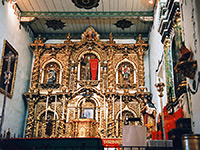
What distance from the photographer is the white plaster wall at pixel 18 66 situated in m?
10.2

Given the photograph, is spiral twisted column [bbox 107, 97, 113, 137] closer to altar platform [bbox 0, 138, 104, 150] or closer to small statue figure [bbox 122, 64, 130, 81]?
small statue figure [bbox 122, 64, 130, 81]

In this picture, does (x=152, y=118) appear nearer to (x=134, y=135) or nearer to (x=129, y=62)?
(x=134, y=135)

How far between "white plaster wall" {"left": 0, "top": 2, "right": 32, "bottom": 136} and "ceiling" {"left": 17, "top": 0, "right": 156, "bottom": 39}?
34.4 inches

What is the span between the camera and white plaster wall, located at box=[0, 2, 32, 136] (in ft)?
33.3

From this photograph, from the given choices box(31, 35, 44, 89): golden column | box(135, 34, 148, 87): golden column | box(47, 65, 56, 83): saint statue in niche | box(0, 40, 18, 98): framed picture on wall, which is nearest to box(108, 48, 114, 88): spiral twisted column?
box(135, 34, 148, 87): golden column

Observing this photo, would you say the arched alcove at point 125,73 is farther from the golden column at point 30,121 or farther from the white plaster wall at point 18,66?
the white plaster wall at point 18,66

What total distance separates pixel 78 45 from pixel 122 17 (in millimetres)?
2600

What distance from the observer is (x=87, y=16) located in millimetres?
12070

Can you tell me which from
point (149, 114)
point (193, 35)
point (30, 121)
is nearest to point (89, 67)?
point (30, 121)

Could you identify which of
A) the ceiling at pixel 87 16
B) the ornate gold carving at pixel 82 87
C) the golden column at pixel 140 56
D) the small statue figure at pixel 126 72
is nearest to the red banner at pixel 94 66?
the ornate gold carving at pixel 82 87

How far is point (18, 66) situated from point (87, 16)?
385 centimetres

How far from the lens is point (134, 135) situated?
5.57 m

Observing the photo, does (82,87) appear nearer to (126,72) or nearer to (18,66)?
(126,72)

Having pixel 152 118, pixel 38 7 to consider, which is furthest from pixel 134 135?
pixel 38 7
